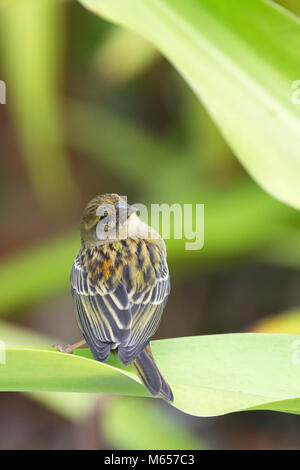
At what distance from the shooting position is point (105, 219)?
1076mm

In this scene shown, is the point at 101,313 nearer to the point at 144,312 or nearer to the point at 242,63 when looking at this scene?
the point at 144,312

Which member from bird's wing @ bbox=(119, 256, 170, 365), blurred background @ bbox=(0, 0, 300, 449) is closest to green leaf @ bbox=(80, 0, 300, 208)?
bird's wing @ bbox=(119, 256, 170, 365)

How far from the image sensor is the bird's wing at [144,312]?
842 millimetres

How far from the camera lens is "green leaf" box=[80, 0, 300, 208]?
2.91ft

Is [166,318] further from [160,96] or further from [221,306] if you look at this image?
[160,96]

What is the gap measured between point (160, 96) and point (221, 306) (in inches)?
30.8

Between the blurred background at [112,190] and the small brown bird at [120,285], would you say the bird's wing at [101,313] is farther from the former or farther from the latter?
the blurred background at [112,190]

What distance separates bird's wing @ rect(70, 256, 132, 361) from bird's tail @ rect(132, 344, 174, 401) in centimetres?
5

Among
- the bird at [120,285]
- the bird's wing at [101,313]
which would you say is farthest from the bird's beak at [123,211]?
the bird's wing at [101,313]

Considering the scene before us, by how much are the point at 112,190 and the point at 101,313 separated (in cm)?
112

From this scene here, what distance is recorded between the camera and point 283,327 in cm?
129

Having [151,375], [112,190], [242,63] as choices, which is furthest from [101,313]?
[112,190]

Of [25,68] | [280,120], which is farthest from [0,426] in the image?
[280,120]

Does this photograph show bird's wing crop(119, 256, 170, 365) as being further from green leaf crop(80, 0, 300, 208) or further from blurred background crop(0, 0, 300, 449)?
blurred background crop(0, 0, 300, 449)
